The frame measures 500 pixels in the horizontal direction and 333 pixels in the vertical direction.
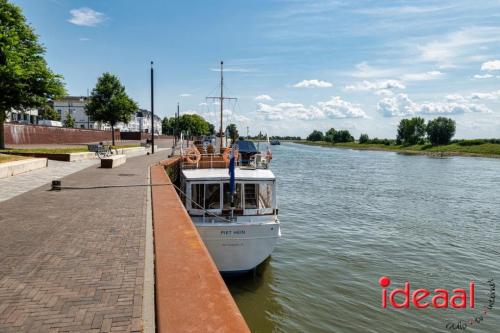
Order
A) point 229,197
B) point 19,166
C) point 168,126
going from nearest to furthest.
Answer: point 229,197, point 19,166, point 168,126

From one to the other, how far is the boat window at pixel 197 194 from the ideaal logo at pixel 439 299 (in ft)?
20.0

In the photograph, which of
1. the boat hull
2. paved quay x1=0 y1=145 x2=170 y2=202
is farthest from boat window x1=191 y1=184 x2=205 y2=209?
paved quay x1=0 y1=145 x2=170 y2=202

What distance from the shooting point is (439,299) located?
11.6m

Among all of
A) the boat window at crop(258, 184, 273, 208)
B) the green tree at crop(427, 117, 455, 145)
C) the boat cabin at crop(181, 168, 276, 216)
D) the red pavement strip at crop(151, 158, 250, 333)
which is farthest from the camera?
the green tree at crop(427, 117, 455, 145)

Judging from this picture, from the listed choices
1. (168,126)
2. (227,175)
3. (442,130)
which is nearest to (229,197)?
(227,175)

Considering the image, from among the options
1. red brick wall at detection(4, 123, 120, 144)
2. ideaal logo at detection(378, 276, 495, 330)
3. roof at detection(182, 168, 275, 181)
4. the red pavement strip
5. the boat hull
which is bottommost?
ideaal logo at detection(378, 276, 495, 330)

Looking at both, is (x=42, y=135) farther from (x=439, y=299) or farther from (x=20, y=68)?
(x=439, y=299)

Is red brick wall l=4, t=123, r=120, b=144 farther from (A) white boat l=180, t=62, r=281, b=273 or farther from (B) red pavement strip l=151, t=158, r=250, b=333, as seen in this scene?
(B) red pavement strip l=151, t=158, r=250, b=333

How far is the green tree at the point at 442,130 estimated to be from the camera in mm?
120662

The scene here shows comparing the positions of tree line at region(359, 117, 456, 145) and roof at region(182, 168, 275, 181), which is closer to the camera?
roof at region(182, 168, 275, 181)

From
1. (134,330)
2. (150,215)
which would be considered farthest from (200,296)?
(150,215)

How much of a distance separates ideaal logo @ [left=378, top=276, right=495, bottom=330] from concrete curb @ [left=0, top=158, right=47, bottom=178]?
1508 cm

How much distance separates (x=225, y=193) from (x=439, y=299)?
279 inches

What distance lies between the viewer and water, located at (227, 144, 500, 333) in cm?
1046
